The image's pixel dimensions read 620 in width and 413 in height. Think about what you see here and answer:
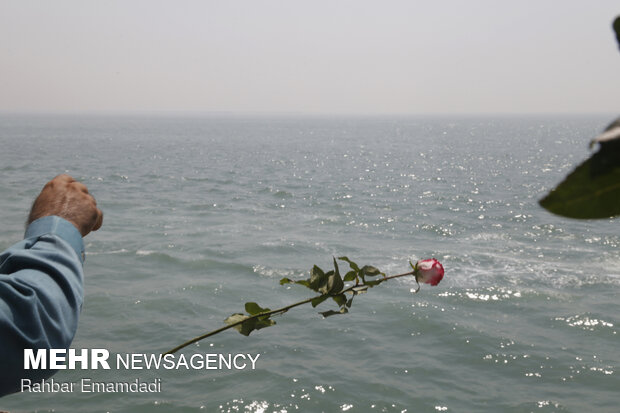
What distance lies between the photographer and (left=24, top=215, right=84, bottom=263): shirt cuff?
4.13 ft

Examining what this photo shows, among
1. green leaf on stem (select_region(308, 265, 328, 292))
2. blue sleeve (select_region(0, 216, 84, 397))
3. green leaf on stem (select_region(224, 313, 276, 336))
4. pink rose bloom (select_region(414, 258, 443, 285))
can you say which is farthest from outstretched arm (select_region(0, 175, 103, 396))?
pink rose bloom (select_region(414, 258, 443, 285))

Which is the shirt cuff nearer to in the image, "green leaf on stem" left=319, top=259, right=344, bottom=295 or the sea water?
"green leaf on stem" left=319, top=259, right=344, bottom=295

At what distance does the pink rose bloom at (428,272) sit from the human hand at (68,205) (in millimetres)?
749

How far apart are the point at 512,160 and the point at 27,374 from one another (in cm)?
6289

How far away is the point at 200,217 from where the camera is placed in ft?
76.5

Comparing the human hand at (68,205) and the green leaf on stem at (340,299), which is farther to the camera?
the human hand at (68,205)

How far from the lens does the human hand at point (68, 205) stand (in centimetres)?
136

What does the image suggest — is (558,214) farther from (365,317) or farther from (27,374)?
(365,317)

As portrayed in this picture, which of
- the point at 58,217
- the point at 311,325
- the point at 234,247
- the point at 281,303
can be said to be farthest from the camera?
the point at 234,247

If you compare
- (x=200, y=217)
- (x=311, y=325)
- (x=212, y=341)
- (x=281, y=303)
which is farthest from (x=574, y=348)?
(x=200, y=217)

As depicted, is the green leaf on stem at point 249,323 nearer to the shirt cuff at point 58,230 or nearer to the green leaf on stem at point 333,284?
the green leaf on stem at point 333,284

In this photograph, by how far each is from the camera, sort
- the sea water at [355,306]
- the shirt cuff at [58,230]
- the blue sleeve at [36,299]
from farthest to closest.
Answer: the sea water at [355,306] < the shirt cuff at [58,230] < the blue sleeve at [36,299]

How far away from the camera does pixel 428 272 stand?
1122 millimetres

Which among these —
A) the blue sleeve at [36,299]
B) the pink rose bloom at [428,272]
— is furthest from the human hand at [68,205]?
the pink rose bloom at [428,272]
